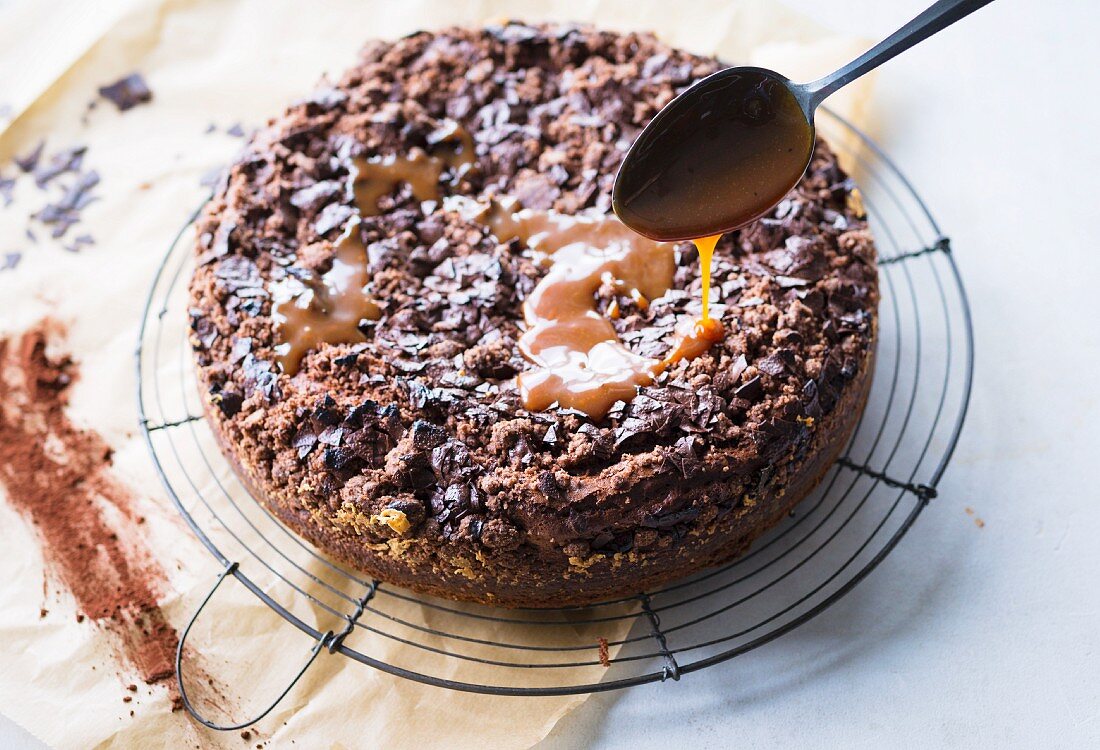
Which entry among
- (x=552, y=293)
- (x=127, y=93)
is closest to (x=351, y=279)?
(x=552, y=293)

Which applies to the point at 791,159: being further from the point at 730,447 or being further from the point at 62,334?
the point at 62,334

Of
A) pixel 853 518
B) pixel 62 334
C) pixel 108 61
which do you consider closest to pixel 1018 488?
pixel 853 518

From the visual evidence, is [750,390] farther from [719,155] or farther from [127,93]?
[127,93]

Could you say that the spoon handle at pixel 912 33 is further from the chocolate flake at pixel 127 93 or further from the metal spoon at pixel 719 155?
the chocolate flake at pixel 127 93

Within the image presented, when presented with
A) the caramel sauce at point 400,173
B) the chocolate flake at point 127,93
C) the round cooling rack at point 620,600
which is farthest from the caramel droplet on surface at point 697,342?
the chocolate flake at point 127,93

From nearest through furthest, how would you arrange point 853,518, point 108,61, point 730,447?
point 730,447 < point 853,518 < point 108,61
